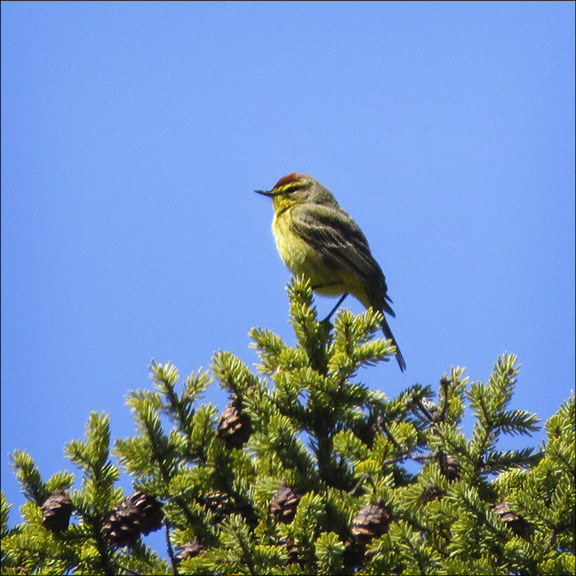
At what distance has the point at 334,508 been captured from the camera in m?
2.72

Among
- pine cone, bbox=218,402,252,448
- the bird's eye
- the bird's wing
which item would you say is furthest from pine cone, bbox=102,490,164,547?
the bird's eye

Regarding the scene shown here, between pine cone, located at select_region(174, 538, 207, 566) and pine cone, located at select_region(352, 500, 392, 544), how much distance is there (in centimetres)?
54

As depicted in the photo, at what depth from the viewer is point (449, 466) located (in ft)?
10.5

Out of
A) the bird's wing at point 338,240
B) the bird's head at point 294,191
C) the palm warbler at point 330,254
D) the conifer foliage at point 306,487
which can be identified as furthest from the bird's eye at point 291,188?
the conifer foliage at point 306,487

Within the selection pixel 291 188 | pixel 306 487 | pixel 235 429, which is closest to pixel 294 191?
pixel 291 188

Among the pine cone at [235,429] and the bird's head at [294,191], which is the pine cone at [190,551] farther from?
the bird's head at [294,191]

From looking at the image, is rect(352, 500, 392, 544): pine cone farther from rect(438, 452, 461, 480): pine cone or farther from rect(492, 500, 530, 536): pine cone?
rect(438, 452, 461, 480): pine cone

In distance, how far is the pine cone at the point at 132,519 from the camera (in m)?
2.77

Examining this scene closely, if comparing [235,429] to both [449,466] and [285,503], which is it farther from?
[449,466]

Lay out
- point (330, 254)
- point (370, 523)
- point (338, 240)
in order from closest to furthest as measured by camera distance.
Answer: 1. point (370, 523)
2. point (330, 254)
3. point (338, 240)

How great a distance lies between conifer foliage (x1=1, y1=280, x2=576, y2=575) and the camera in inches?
102

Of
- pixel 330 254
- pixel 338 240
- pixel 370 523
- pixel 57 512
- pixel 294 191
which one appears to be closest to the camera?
pixel 370 523

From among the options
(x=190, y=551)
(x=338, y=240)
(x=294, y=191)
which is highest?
(x=294, y=191)

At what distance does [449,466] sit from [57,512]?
1.58 meters
